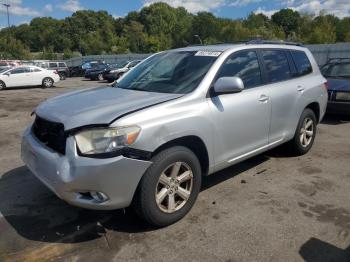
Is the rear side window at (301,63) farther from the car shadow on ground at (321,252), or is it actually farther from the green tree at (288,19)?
the green tree at (288,19)

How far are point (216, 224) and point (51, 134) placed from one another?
6.11ft

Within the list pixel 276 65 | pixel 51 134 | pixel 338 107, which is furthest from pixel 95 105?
pixel 338 107

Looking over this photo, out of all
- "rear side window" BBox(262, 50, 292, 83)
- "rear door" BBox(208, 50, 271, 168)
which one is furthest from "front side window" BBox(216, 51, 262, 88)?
"rear side window" BBox(262, 50, 292, 83)

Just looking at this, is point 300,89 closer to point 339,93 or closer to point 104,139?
point 104,139

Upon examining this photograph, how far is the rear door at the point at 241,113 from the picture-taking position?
412 cm

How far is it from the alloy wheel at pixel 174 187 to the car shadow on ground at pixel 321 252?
Answer: 1.22 m

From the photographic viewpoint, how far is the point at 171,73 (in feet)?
14.8

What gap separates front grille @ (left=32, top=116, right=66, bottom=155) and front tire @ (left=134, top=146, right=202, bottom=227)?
2.68 feet

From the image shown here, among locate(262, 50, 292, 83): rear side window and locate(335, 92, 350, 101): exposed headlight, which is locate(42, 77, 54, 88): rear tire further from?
locate(262, 50, 292, 83): rear side window

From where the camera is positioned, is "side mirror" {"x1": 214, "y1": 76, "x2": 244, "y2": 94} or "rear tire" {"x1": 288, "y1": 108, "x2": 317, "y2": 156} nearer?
"side mirror" {"x1": 214, "y1": 76, "x2": 244, "y2": 94}

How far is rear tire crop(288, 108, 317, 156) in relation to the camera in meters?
5.73

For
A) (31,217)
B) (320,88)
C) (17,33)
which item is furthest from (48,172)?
(17,33)

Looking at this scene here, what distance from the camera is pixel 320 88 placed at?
20.1 feet

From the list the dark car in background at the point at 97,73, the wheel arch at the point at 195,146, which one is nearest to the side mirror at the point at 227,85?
the wheel arch at the point at 195,146
